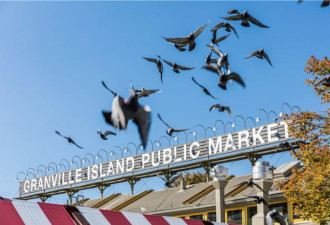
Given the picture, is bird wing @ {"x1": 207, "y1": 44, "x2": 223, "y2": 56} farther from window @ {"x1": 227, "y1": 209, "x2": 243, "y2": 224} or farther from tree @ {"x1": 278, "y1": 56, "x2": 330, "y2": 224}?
window @ {"x1": 227, "y1": 209, "x2": 243, "y2": 224}

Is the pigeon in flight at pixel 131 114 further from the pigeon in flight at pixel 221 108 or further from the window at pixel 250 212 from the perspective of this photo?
the window at pixel 250 212

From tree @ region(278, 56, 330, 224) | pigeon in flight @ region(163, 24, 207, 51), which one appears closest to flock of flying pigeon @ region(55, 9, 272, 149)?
pigeon in flight @ region(163, 24, 207, 51)

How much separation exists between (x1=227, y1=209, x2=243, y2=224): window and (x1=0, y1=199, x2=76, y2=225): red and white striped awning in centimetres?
2168

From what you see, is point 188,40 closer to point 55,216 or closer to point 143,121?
point 55,216

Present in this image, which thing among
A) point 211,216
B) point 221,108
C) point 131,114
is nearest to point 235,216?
point 211,216

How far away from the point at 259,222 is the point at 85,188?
44.1m

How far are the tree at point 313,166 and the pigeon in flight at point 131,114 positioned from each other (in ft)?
56.8

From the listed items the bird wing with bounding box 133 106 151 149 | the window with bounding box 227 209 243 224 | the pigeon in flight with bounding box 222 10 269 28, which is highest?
the pigeon in flight with bounding box 222 10 269 28

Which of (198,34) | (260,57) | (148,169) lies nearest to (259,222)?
(260,57)

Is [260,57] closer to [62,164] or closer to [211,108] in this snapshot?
[211,108]

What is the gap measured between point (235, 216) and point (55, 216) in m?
22.3

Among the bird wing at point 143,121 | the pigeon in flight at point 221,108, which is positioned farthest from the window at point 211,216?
the bird wing at point 143,121

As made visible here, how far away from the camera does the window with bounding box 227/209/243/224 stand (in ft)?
95.9

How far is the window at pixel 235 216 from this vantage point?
29.2 metres
